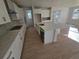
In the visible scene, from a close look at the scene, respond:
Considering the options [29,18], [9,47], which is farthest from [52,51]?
[29,18]

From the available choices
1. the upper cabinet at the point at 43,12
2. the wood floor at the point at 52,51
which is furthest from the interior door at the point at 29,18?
the wood floor at the point at 52,51

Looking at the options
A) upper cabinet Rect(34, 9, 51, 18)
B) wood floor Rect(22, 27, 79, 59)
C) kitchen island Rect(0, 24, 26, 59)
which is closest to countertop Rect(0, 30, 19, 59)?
kitchen island Rect(0, 24, 26, 59)

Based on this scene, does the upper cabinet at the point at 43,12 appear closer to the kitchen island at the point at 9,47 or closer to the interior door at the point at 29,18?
the interior door at the point at 29,18

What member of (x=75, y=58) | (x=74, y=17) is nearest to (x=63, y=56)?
(x=75, y=58)

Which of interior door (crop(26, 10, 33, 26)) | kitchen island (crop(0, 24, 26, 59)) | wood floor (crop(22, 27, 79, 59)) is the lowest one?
wood floor (crop(22, 27, 79, 59))

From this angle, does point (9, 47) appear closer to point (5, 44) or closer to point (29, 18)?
point (5, 44)

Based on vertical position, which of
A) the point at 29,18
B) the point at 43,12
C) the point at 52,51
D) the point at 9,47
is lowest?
the point at 52,51

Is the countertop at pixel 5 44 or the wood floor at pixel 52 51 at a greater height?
the countertop at pixel 5 44

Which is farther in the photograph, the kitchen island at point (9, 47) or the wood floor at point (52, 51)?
the wood floor at point (52, 51)

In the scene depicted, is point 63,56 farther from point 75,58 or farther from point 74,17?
point 74,17

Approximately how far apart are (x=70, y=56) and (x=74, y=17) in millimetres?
A: 6217

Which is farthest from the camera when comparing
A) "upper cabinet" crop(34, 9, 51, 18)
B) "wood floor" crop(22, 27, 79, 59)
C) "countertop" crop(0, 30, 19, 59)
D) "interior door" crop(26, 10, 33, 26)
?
"interior door" crop(26, 10, 33, 26)

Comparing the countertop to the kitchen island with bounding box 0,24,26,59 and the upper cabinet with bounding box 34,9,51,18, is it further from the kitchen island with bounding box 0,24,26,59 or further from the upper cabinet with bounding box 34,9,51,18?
the upper cabinet with bounding box 34,9,51,18

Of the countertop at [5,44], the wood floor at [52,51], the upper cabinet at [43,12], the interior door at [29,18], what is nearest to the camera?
the countertop at [5,44]
